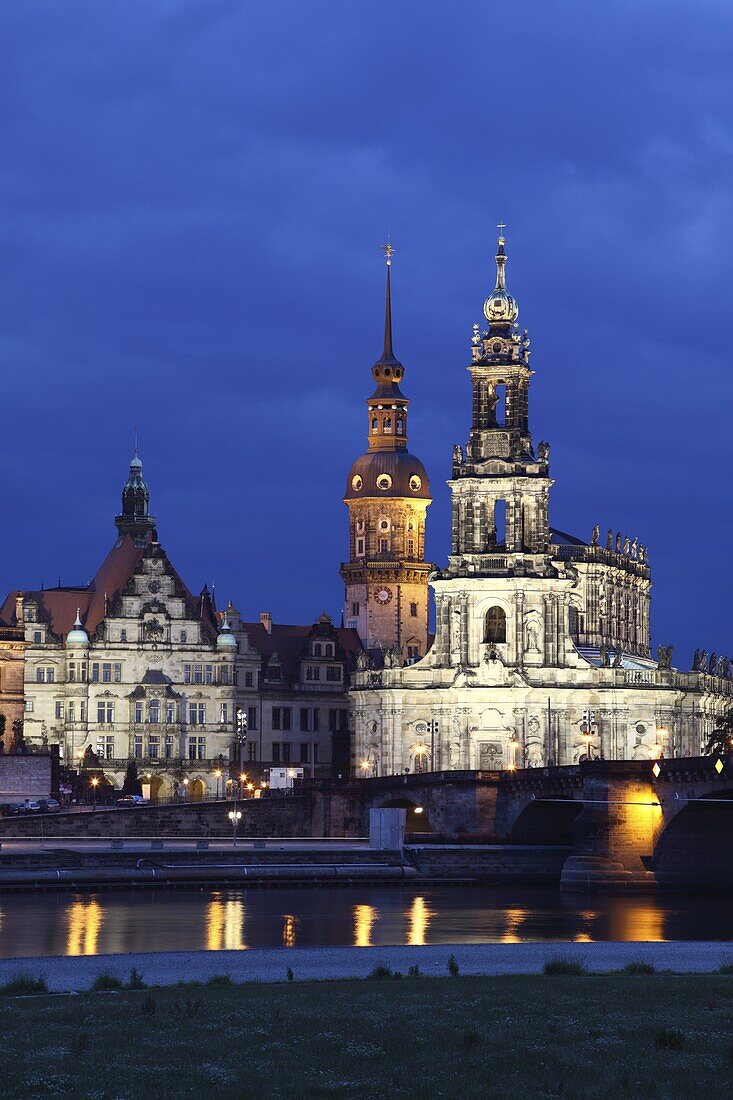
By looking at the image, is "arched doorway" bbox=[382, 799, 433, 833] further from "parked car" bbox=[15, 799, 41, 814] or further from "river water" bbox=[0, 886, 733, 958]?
"river water" bbox=[0, 886, 733, 958]

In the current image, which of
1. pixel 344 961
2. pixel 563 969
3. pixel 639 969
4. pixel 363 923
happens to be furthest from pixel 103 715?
pixel 563 969

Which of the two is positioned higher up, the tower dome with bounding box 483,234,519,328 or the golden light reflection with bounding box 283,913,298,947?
the tower dome with bounding box 483,234,519,328

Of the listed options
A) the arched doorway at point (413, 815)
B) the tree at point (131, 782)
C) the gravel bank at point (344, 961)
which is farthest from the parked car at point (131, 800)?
the gravel bank at point (344, 961)

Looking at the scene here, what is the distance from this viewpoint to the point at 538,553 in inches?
5989

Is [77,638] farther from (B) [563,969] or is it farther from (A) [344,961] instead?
(B) [563,969]

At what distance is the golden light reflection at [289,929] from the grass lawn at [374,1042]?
88.4ft

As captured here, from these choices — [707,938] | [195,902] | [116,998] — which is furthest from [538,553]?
[116,998]

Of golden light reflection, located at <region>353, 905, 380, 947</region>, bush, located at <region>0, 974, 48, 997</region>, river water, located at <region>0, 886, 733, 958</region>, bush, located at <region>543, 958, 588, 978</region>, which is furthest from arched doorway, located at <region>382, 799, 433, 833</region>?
bush, located at <region>0, 974, 48, 997</region>

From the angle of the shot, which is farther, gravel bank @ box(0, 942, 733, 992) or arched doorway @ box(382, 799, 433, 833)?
arched doorway @ box(382, 799, 433, 833)

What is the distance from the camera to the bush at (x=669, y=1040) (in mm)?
33094

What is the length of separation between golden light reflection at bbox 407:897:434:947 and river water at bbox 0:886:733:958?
0.13ft

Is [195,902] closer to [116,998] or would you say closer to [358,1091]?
[116,998]

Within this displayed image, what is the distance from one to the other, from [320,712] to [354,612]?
53.9 ft

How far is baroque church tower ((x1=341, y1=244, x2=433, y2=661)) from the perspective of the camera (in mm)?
180625
